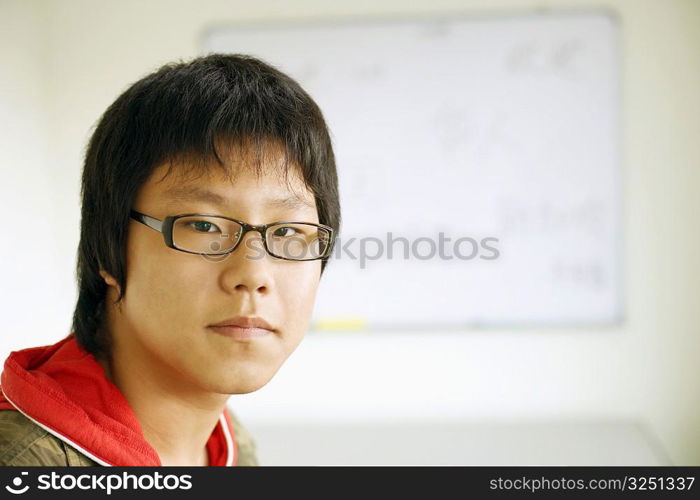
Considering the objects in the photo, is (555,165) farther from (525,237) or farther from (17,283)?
(17,283)

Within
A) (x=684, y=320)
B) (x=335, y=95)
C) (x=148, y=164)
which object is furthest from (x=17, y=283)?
(x=684, y=320)

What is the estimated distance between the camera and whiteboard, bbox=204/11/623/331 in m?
2.59

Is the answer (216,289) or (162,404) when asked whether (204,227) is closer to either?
(216,289)

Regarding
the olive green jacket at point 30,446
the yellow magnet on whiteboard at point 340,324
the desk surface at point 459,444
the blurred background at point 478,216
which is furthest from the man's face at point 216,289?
the yellow magnet on whiteboard at point 340,324

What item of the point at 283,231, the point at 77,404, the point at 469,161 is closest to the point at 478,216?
the point at 469,161

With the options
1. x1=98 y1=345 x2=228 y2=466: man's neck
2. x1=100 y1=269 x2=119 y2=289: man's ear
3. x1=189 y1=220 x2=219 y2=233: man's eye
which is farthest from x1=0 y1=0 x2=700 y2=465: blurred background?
x1=189 y1=220 x2=219 y2=233: man's eye

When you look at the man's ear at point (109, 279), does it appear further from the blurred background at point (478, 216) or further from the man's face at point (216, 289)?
the blurred background at point (478, 216)

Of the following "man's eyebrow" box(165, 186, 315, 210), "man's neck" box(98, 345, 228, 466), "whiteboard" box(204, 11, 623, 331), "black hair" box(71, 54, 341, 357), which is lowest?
"man's neck" box(98, 345, 228, 466)

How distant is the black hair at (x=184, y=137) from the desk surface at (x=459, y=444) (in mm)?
1502

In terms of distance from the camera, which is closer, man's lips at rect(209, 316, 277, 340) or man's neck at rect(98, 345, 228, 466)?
man's lips at rect(209, 316, 277, 340)

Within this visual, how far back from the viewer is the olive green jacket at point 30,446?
738 mm

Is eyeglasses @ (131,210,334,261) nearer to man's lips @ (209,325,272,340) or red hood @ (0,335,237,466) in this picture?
man's lips @ (209,325,272,340)

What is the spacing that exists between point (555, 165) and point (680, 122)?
1.53ft
